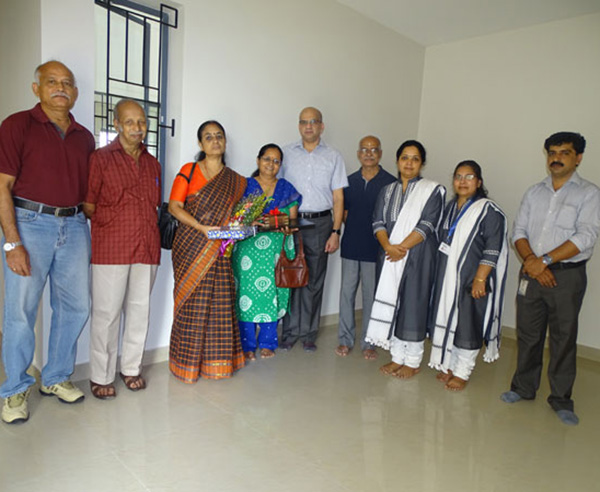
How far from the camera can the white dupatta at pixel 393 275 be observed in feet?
10.4

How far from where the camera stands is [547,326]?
3.01m

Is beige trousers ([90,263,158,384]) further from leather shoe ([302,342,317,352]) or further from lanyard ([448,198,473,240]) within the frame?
lanyard ([448,198,473,240])

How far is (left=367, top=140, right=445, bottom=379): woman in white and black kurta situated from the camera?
10.3 ft

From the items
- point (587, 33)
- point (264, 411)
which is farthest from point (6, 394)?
point (587, 33)

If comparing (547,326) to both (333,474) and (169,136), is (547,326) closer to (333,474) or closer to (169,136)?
(333,474)

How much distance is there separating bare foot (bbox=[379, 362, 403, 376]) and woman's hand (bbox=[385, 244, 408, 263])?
764mm

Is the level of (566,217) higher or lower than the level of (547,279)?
higher

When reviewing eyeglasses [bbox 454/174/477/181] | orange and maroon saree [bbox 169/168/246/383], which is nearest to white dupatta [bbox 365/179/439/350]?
eyeglasses [bbox 454/174/477/181]

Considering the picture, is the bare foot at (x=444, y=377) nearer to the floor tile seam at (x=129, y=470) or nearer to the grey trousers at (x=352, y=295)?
the grey trousers at (x=352, y=295)

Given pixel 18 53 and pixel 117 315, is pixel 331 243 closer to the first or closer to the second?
pixel 117 315

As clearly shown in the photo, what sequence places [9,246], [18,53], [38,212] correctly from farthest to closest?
[18,53]
[38,212]
[9,246]

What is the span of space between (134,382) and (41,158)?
135 cm

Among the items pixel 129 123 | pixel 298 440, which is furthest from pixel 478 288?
Answer: pixel 129 123

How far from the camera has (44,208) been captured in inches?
91.0
